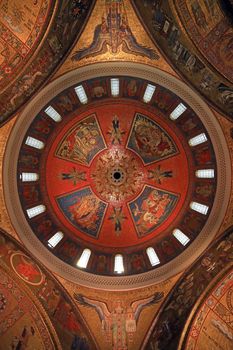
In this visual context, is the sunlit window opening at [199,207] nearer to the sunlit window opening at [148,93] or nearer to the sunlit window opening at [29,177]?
the sunlit window opening at [148,93]

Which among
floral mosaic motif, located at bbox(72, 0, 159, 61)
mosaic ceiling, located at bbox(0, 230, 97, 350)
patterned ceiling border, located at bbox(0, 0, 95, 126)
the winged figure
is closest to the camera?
patterned ceiling border, located at bbox(0, 0, 95, 126)

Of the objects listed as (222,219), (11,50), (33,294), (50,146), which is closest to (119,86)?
(50,146)

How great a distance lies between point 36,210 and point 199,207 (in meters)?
6.52

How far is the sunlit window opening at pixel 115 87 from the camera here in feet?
50.0

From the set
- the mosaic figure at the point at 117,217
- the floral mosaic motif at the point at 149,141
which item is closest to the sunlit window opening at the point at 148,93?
the floral mosaic motif at the point at 149,141

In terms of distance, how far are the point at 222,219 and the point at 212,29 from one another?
6.54 m

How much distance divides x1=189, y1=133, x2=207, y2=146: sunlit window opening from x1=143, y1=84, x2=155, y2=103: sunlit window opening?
Answer: 236 cm

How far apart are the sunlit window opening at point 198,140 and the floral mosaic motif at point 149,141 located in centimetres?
84

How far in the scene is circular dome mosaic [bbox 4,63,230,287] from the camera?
15.4m

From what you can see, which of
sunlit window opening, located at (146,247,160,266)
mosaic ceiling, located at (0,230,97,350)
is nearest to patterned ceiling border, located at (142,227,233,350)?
sunlit window opening, located at (146,247,160,266)

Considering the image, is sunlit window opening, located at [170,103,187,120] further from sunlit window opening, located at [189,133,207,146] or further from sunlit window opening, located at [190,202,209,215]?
sunlit window opening, located at [190,202,209,215]

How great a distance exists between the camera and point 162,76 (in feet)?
47.0

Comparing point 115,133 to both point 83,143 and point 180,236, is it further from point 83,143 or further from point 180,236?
point 180,236

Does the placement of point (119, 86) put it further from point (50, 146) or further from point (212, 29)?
point (212, 29)
